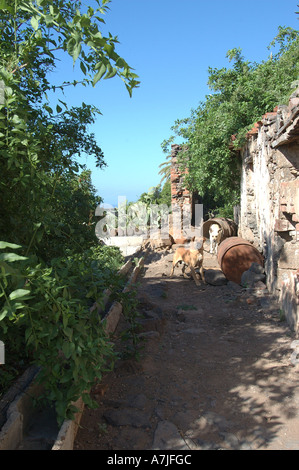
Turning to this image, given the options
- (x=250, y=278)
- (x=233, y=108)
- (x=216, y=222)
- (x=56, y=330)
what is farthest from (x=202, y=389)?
(x=216, y=222)

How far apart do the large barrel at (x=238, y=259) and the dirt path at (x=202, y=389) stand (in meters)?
1.76

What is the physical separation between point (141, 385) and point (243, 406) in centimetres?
99

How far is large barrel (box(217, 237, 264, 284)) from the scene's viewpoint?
7.87 m

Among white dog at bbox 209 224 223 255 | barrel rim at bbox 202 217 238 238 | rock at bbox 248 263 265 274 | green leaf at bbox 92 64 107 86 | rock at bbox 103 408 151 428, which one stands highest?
green leaf at bbox 92 64 107 86

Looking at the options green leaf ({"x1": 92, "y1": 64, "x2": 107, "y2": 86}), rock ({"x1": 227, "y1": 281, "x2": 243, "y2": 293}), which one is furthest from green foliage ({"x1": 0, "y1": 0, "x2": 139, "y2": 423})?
rock ({"x1": 227, "y1": 281, "x2": 243, "y2": 293})

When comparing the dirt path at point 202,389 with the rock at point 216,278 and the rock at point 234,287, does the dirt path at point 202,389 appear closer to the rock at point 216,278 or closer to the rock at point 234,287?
the rock at point 234,287

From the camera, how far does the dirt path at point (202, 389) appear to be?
286cm

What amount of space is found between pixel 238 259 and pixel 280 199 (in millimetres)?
2106

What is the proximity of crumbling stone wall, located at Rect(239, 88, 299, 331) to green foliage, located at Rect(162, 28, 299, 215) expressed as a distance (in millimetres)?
1044

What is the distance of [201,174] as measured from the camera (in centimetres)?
1059

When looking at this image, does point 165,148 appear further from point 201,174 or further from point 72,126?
point 72,126

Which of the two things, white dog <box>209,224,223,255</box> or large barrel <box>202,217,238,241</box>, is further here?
large barrel <box>202,217,238,241</box>

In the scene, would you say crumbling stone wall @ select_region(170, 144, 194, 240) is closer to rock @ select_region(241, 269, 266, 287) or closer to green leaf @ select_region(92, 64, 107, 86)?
rock @ select_region(241, 269, 266, 287)
